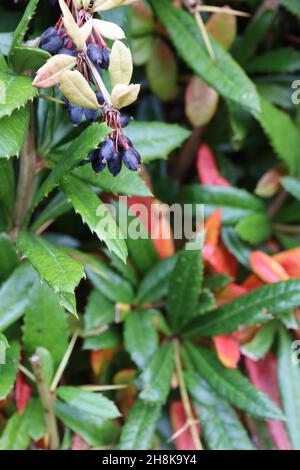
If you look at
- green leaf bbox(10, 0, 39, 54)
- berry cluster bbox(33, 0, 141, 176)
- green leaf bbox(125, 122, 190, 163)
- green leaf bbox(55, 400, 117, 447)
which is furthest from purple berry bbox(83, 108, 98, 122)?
green leaf bbox(55, 400, 117, 447)

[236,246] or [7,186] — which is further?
[236,246]

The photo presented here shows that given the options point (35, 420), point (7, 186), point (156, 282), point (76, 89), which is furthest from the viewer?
point (156, 282)

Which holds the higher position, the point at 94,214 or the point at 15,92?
the point at 15,92

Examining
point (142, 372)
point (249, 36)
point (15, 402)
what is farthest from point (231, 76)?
point (15, 402)

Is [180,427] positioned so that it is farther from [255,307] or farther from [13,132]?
[13,132]

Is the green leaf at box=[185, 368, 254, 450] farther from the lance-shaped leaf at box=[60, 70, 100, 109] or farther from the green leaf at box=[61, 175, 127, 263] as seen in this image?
the lance-shaped leaf at box=[60, 70, 100, 109]

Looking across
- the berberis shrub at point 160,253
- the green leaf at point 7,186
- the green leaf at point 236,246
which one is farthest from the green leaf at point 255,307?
the green leaf at point 7,186

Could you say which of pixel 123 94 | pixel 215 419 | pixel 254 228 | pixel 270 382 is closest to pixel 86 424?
pixel 215 419
